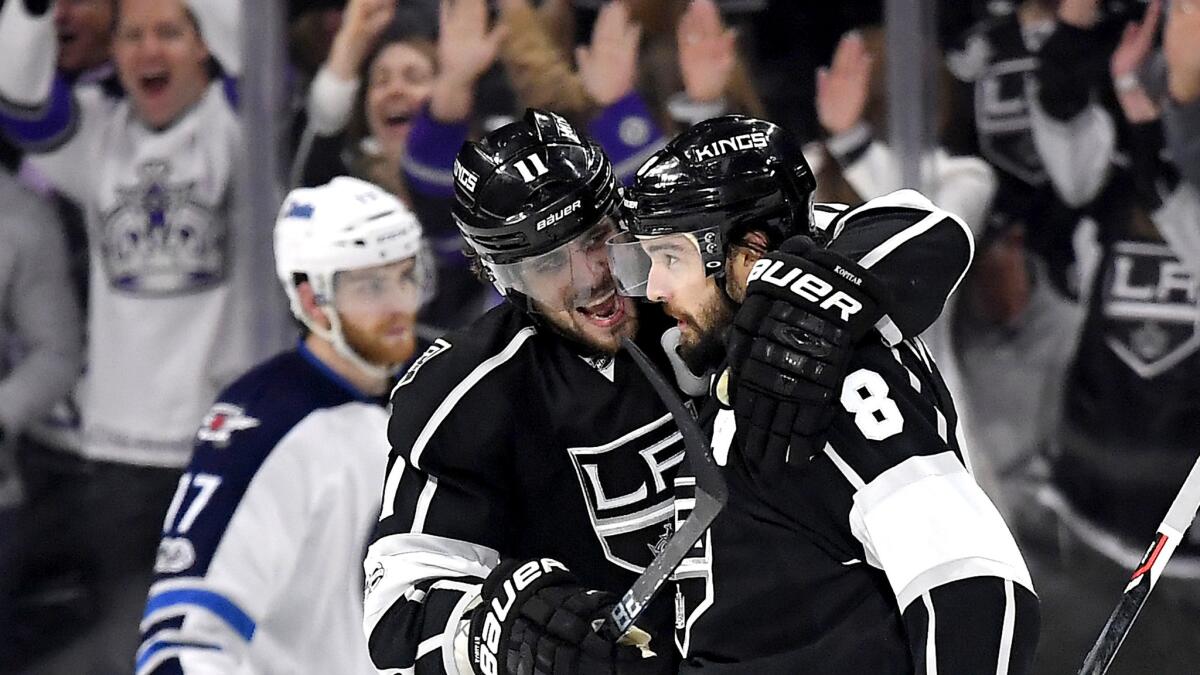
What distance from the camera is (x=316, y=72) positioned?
3652 millimetres

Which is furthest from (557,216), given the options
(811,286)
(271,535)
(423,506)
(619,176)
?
(619,176)

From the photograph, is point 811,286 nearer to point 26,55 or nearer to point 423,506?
point 423,506

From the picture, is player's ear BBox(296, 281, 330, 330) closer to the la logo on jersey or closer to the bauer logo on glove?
the la logo on jersey

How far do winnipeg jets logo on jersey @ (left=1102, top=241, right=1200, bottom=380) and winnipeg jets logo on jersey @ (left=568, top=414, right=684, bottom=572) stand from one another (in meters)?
1.48

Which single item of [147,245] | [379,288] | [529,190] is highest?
[529,190]

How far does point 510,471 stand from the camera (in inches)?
78.0

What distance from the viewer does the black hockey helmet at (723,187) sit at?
1.59 meters

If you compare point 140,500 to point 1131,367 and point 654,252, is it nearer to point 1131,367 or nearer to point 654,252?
point 1131,367

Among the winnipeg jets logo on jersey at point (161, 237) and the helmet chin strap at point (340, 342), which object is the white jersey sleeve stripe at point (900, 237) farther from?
the winnipeg jets logo on jersey at point (161, 237)

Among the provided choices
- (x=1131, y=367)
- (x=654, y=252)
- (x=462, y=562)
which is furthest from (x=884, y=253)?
(x=1131, y=367)

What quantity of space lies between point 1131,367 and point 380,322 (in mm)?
1379

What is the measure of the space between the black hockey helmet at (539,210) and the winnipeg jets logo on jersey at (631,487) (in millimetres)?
186

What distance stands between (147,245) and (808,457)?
2.65 m

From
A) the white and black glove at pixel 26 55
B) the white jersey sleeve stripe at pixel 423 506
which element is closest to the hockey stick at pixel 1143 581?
the white jersey sleeve stripe at pixel 423 506
